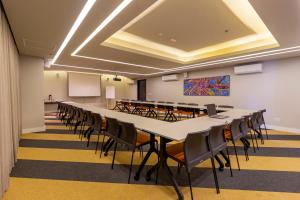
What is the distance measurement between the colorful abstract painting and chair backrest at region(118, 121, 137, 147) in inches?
227

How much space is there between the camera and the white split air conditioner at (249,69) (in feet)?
18.9

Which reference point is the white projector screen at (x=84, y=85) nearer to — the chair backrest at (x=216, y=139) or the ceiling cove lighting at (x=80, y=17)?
the ceiling cove lighting at (x=80, y=17)

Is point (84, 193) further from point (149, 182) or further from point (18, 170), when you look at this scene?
point (18, 170)

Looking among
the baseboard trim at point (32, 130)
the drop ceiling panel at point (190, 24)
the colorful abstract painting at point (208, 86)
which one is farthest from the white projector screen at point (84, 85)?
the drop ceiling panel at point (190, 24)

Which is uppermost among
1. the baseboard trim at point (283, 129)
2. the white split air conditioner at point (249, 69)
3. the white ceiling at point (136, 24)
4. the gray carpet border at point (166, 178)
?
the white ceiling at point (136, 24)

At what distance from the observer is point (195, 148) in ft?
6.49

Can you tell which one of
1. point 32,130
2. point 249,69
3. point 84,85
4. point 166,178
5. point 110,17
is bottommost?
point 166,178

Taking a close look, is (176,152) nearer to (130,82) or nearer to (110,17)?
(110,17)

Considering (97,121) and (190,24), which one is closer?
(97,121)

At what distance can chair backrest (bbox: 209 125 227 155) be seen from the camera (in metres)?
2.17

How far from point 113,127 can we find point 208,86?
593 centimetres

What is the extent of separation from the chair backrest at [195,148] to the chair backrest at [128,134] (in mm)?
815

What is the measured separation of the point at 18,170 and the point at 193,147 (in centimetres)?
284

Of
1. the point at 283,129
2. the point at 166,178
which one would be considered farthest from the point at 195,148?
the point at 283,129
